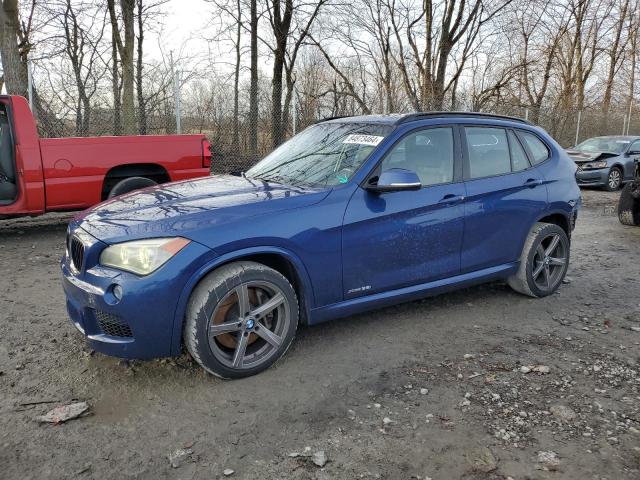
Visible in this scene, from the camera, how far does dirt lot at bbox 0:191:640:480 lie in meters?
2.59

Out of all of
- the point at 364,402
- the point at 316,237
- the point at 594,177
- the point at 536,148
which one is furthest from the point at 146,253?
the point at 594,177

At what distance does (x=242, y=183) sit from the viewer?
161 inches

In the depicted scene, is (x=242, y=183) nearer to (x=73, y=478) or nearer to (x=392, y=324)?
(x=392, y=324)

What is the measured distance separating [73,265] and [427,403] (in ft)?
8.03

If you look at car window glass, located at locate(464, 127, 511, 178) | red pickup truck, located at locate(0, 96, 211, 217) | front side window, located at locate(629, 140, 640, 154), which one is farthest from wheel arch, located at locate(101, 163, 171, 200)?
front side window, located at locate(629, 140, 640, 154)

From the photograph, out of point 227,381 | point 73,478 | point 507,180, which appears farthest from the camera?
point 507,180

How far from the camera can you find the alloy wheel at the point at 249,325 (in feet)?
10.7

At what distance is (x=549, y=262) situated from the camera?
5.05 meters

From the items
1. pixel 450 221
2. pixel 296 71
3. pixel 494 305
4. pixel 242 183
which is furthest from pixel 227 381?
pixel 296 71

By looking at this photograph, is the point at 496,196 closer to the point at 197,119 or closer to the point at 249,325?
the point at 249,325

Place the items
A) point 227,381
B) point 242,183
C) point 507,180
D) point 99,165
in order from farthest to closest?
point 99,165, point 507,180, point 242,183, point 227,381

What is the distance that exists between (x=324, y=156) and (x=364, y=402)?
1975 mm

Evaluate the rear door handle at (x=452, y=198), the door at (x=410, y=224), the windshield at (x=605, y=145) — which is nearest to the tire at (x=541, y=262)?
the door at (x=410, y=224)

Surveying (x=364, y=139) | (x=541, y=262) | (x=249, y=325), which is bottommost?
(x=249, y=325)
